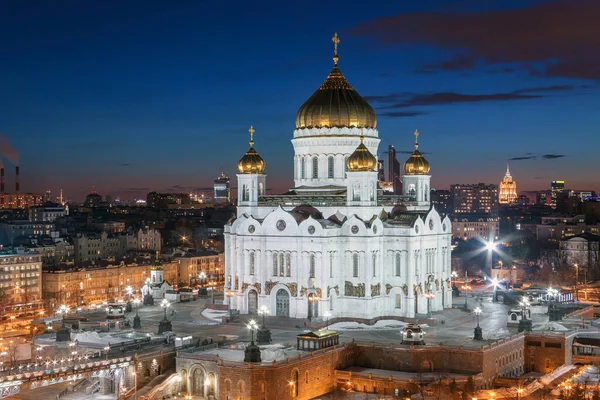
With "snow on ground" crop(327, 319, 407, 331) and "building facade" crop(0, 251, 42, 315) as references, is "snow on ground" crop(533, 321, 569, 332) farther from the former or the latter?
"building facade" crop(0, 251, 42, 315)

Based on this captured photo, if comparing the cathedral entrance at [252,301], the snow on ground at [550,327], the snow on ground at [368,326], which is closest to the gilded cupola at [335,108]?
the cathedral entrance at [252,301]

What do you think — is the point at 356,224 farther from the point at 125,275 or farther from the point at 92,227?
the point at 92,227

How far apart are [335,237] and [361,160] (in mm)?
5513

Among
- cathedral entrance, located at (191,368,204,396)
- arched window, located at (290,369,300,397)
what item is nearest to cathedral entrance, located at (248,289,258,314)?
cathedral entrance, located at (191,368,204,396)

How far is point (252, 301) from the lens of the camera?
75188 mm

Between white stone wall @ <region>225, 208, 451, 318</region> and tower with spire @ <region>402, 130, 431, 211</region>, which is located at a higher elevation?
tower with spire @ <region>402, 130, 431, 211</region>

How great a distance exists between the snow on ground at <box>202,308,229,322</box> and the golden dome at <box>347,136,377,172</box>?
520 inches

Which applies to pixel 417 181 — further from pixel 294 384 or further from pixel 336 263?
pixel 294 384

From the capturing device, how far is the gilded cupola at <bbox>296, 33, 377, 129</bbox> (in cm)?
7900

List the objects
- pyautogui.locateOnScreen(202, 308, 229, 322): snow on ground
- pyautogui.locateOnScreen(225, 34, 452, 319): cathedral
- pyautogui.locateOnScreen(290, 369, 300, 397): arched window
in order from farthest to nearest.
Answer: pyautogui.locateOnScreen(202, 308, 229, 322): snow on ground
pyautogui.locateOnScreen(225, 34, 452, 319): cathedral
pyautogui.locateOnScreen(290, 369, 300, 397): arched window

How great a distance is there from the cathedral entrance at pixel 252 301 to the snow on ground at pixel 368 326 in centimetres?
664

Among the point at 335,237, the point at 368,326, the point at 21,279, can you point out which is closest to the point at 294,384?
the point at 368,326

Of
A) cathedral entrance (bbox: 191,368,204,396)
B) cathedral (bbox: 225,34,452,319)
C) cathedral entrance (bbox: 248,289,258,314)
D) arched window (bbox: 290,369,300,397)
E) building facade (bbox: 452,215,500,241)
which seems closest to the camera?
arched window (bbox: 290,369,300,397)

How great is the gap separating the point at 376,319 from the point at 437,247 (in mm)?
8175
